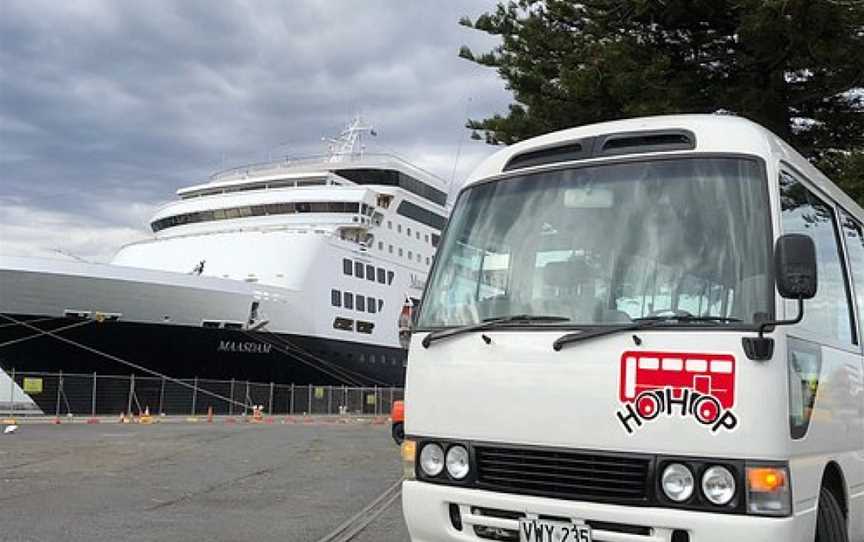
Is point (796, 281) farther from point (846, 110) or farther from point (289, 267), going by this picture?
point (289, 267)

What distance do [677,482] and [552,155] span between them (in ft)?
6.17

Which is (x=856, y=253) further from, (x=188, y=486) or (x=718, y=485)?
(x=188, y=486)

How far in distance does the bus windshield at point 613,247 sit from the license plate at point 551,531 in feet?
3.04

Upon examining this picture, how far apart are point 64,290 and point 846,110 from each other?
22.5 m

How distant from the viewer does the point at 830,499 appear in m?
4.26

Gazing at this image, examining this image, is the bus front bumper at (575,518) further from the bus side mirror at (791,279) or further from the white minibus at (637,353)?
the bus side mirror at (791,279)

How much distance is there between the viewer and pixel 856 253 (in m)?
5.47

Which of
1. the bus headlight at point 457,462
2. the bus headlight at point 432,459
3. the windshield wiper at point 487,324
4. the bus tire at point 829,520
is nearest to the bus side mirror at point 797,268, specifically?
the windshield wiper at point 487,324

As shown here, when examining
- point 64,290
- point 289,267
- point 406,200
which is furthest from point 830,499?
point 406,200

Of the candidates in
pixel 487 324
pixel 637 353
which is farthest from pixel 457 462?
pixel 637 353

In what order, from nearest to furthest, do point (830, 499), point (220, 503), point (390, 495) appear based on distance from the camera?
point (830, 499) → point (220, 503) → point (390, 495)

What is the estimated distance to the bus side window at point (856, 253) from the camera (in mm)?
5289

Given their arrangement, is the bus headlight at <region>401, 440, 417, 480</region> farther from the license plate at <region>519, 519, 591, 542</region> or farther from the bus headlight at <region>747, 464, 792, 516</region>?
the bus headlight at <region>747, 464, 792, 516</region>

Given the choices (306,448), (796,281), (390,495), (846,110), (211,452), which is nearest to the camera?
(796,281)
